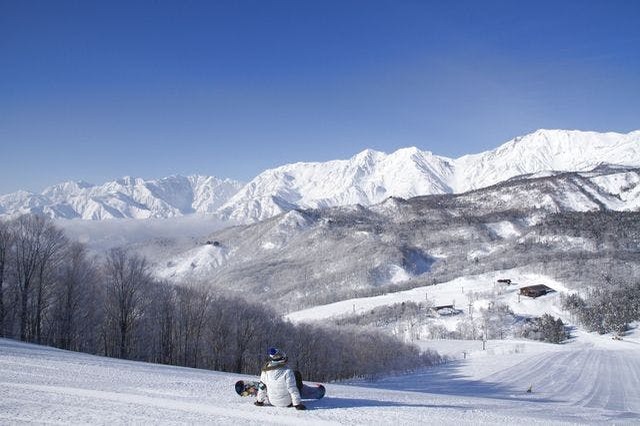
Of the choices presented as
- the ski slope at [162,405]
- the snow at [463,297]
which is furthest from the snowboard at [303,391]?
the snow at [463,297]

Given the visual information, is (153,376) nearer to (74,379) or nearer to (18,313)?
(74,379)

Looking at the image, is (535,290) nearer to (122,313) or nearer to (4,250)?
(122,313)

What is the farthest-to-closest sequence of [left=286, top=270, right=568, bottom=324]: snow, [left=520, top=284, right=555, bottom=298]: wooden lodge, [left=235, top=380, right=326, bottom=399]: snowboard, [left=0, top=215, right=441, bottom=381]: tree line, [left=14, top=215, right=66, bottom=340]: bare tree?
[left=520, top=284, right=555, bottom=298]: wooden lodge, [left=286, top=270, right=568, bottom=324]: snow, [left=0, top=215, right=441, bottom=381]: tree line, [left=14, top=215, right=66, bottom=340]: bare tree, [left=235, top=380, right=326, bottom=399]: snowboard

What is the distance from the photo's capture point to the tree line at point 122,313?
43.9 m

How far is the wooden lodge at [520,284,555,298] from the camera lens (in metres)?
152

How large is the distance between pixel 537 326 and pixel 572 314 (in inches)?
925

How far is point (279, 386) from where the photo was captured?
11.2 metres

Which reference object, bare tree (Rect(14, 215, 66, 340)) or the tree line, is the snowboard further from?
bare tree (Rect(14, 215, 66, 340))

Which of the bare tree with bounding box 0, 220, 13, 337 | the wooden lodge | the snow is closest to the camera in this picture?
the bare tree with bounding box 0, 220, 13, 337

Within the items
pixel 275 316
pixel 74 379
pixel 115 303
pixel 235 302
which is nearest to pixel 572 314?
pixel 275 316

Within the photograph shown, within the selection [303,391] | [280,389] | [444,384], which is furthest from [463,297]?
[280,389]

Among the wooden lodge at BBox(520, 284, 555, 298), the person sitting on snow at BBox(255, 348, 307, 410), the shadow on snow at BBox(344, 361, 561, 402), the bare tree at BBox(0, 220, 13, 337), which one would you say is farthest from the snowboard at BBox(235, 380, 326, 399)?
the wooden lodge at BBox(520, 284, 555, 298)

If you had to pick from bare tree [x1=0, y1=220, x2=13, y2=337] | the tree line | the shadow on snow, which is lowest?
the shadow on snow

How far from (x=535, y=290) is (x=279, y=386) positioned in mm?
162115
